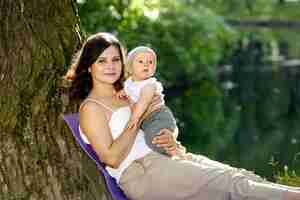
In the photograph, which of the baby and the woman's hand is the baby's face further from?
the woman's hand

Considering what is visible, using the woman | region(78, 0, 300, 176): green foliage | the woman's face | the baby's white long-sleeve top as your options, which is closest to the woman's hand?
the woman

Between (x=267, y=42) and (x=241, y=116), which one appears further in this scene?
(x=267, y=42)

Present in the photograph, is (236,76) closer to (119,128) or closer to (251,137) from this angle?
(251,137)

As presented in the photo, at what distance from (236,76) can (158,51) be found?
9.77 metres

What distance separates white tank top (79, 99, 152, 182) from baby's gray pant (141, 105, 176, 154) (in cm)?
4

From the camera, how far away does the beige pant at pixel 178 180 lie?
441 cm

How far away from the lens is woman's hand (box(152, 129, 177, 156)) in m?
4.59

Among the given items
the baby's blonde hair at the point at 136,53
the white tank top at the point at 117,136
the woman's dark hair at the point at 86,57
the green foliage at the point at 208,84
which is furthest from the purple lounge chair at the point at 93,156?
the green foliage at the point at 208,84

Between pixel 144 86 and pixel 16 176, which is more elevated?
pixel 144 86

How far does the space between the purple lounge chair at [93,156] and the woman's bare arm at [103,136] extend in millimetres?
66

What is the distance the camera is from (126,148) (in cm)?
452

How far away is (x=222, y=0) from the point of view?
34344 mm

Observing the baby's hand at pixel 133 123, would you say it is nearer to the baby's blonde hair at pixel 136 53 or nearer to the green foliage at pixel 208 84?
the baby's blonde hair at pixel 136 53

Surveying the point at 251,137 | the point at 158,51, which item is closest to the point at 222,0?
the point at 158,51
